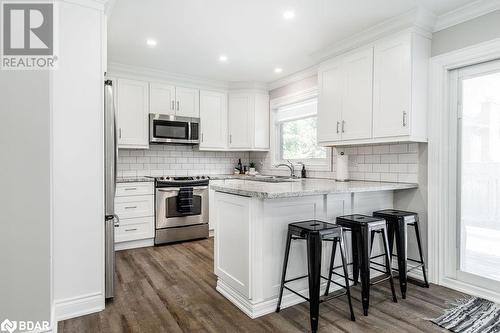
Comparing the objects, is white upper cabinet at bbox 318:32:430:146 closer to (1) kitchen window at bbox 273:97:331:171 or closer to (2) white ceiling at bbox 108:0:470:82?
(2) white ceiling at bbox 108:0:470:82

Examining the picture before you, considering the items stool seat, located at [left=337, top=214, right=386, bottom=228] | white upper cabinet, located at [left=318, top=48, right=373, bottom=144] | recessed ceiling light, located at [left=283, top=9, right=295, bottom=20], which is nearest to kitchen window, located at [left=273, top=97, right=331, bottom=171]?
white upper cabinet, located at [left=318, top=48, right=373, bottom=144]

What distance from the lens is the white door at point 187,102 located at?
4.68 m

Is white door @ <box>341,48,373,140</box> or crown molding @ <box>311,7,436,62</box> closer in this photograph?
crown molding @ <box>311,7,436,62</box>

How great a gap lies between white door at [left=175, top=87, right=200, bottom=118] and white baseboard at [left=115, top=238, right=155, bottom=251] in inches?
77.4

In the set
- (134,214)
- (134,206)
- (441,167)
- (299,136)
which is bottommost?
(134,214)

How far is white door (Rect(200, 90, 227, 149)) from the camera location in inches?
194

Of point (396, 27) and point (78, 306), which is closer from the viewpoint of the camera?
point (78, 306)

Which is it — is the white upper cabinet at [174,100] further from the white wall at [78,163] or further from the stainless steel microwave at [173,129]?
the white wall at [78,163]

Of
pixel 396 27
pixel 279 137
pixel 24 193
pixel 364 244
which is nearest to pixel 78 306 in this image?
pixel 24 193

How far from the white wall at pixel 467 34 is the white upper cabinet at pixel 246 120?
280 cm

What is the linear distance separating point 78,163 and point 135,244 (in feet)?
7.06

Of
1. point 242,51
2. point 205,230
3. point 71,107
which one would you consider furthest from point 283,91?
point 71,107

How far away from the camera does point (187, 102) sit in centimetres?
476

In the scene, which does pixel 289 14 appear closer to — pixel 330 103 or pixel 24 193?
pixel 330 103
